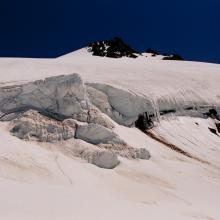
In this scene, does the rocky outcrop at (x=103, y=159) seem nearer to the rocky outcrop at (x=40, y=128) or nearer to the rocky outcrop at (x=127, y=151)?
the rocky outcrop at (x=127, y=151)

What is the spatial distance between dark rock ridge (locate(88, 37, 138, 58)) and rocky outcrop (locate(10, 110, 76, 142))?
35.6 metres

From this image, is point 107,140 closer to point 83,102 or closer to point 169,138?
point 83,102

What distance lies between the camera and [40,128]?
1714cm

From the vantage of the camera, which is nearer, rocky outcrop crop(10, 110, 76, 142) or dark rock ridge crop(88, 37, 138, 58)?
rocky outcrop crop(10, 110, 76, 142)

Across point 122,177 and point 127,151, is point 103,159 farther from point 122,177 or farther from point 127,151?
point 127,151

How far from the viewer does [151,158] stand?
18359mm

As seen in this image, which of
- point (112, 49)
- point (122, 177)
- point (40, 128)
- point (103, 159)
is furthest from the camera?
point (112, 49)

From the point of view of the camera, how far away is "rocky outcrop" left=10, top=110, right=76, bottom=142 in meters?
16.8

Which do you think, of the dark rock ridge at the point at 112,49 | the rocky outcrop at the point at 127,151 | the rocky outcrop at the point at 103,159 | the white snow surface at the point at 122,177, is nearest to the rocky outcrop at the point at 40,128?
the white snow surface at the point at 122,177

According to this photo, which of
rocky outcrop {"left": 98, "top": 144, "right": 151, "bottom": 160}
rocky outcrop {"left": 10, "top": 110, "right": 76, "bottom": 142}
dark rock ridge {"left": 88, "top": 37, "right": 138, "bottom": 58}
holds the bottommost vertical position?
dark rock ridge {"left": 88, "top": 37, "right": 138, "bottom": 58}

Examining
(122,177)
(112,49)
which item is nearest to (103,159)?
(122,177)

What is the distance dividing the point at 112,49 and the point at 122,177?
Result: 42591 mm

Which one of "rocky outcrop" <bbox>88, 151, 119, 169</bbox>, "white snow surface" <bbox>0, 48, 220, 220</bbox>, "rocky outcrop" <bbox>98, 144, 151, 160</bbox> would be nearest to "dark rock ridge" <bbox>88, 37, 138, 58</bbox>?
"white snow surface" <bbox>0, 48, 220, 220</bbox>

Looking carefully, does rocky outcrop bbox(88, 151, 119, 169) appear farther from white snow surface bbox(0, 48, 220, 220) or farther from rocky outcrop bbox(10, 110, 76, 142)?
rocky outcrop bbox(10, 110, 76, 142)
